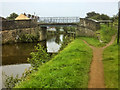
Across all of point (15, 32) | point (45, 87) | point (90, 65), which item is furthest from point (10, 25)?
point (45, 87)

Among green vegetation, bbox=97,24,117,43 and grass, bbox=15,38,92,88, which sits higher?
green vegetation, bbox=97,24,117,43

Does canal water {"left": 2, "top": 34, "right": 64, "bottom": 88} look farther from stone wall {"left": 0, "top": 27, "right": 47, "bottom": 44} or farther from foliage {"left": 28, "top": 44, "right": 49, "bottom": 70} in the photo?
stone wall {"left": 0, "top": 27, "right": 47, "bottom": 44}

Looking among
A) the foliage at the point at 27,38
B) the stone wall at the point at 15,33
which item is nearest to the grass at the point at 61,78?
the stone wall at the point at 15,33

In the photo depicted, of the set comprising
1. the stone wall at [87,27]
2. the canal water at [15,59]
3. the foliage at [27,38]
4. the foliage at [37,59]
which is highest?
the stone wall at [87,27]

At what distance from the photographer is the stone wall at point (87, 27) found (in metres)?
26.5

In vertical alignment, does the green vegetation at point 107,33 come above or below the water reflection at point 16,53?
above

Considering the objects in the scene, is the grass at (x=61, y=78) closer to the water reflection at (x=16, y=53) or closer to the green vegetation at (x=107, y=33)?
the water reflection at (x=16, y=53)

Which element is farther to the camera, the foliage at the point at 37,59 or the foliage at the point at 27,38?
the foliage at the point at 27,38

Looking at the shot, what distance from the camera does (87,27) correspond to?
29688 millimetres

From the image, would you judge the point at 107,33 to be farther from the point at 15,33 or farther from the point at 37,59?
the point at 15,33

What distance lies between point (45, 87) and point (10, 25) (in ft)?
87.8

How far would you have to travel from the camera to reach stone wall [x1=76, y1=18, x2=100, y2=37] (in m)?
26.5

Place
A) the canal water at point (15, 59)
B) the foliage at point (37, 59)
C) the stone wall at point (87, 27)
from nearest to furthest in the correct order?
the foliage at point (37, 59)
the canal water at point (15, 59)
the stone wall at point (87, 27)

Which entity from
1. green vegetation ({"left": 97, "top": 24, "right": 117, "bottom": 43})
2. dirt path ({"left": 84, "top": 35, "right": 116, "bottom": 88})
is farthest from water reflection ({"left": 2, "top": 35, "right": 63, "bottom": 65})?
dirt path ({"left": 84, "top": 35, "right": 116, "bottom": 88})
